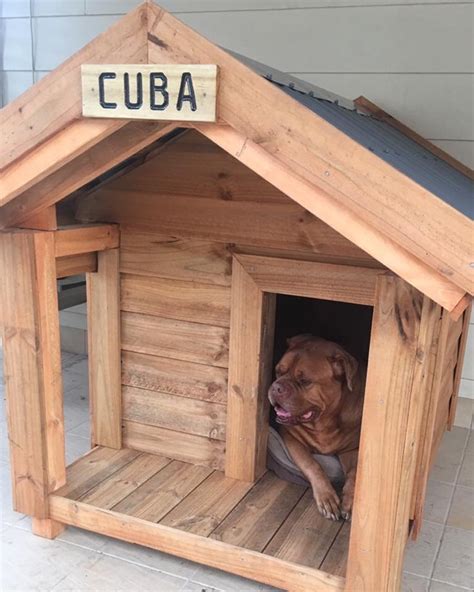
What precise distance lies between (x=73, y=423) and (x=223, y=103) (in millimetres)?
2023

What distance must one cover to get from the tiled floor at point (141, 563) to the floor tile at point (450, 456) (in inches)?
7.8

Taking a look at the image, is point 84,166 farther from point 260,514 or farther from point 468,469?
point 468,469

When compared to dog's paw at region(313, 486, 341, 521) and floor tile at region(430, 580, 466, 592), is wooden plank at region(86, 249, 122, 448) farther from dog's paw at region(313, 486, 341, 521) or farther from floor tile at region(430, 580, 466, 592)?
floor tile at region(430, 580, 466, 592)

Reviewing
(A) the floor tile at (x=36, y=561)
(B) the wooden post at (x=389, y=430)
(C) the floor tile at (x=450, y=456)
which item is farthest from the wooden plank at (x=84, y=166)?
(C) the floor tile at (x=450, y=456)

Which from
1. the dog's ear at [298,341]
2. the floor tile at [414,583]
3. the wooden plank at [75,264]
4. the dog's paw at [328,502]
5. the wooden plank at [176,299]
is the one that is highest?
the wooden plank at [75,264]

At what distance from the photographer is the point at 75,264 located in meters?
2.03

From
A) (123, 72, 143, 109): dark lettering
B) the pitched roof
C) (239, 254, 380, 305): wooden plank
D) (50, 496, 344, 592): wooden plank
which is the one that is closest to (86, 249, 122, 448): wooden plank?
(50, 496, 344, 592): wooden plank

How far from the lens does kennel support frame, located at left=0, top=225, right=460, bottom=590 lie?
145 centimetres

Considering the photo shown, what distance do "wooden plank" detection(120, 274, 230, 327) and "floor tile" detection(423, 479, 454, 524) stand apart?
1.06m

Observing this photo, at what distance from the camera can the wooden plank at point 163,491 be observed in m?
1.88

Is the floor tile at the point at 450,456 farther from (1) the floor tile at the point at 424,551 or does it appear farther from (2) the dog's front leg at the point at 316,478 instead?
(2) the dog's front leg at the point at 316,478

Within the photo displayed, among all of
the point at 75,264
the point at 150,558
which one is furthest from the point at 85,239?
the point at 150,558

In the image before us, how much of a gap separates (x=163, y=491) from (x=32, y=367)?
0.60 meters

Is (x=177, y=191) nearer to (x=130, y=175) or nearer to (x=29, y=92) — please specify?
(x=130, y=175)
